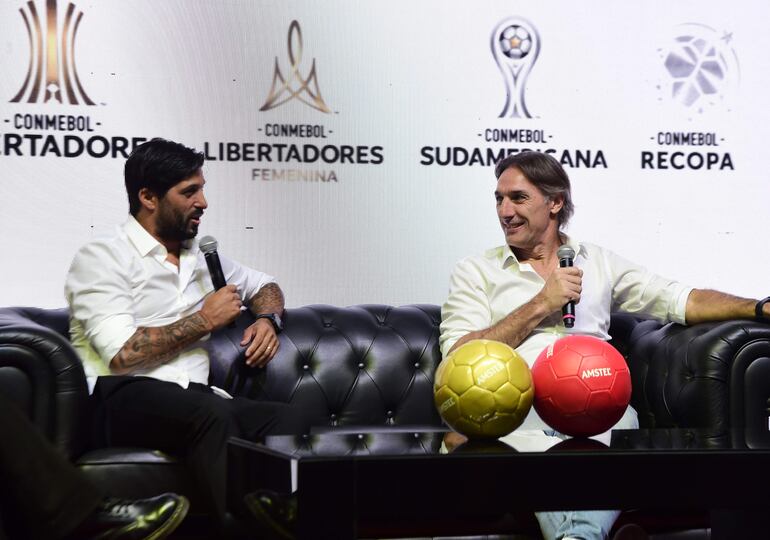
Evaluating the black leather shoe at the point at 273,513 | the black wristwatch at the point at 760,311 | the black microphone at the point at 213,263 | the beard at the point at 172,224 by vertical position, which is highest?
the beard at the point at 172,224

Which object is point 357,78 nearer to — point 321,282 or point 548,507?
point 321,282

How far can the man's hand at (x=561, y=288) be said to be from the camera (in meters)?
3.20

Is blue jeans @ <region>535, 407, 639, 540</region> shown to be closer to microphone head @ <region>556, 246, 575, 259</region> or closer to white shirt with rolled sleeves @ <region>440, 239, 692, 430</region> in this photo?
white shirt with rolled sleeves @ <region>440, 239, 692, 430</region>

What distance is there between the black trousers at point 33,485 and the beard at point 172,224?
1.49m

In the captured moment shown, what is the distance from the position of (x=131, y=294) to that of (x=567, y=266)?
4.90 ft

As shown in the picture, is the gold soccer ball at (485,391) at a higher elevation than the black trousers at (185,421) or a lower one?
higher

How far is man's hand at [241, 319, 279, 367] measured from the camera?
10.8 ft

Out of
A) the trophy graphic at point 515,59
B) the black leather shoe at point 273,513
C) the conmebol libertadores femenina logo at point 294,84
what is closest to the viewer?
the black leather shoe at point 273,513

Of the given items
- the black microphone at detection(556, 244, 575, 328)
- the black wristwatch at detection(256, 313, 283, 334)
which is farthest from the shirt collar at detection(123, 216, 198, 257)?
the black microphone at detection(556, 244, 575, 328)

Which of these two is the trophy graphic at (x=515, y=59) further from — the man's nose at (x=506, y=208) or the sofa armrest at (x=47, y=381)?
→ the sofa armrest at (x=47, y=381)

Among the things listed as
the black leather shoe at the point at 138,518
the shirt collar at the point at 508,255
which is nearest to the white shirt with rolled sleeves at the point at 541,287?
the shirt collar at the point at 508,255

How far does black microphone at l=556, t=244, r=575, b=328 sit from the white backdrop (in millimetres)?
805

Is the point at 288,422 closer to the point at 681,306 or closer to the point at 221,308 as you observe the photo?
the point at 221,308

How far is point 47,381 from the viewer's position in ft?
8.93
